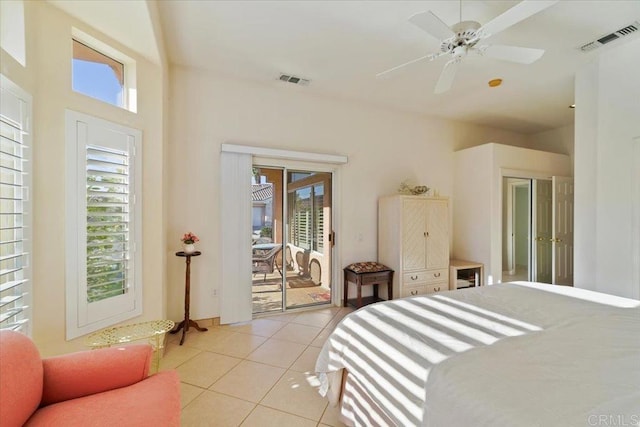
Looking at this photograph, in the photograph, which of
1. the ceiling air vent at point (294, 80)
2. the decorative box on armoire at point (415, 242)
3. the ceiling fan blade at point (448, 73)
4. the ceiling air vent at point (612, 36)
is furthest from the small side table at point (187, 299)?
the ceiling air vent at point (612, 36)

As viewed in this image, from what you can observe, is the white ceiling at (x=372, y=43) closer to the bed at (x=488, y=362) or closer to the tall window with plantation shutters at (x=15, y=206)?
the tall window with plantation shutters at (x=15, y=206)

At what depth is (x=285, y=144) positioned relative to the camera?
3.76m

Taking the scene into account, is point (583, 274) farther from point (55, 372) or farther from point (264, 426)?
point (55, 372)

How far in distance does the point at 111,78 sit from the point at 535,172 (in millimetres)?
5867

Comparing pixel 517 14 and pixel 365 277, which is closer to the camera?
pixel 517 14

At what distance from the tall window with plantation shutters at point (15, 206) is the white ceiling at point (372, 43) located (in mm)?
976

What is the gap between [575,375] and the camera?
3.46ft

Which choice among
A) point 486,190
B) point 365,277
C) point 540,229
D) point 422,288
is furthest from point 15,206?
point 540,229

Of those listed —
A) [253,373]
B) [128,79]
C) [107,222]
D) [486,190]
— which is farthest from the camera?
[486,190]

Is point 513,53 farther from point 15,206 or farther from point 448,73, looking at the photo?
point 15,206

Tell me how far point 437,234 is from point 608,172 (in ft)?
6.36

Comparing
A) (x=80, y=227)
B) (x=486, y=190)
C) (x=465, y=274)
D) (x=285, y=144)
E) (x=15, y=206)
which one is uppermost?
(x=285, y=144)

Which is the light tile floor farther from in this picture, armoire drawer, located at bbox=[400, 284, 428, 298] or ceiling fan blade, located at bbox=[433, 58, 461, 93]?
ceiling fan blade, located at bbox=[433, 58, 461, 93]

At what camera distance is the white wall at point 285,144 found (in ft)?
10.7
